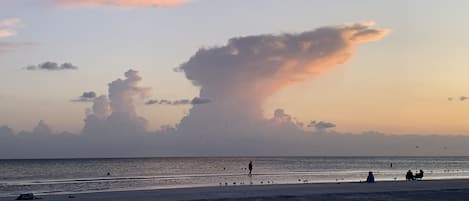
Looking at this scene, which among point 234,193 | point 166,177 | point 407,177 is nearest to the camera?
point 234,193

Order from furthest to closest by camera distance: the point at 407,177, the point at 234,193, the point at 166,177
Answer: the point at 166,177 → the point at 407,177 → the point at 234,193

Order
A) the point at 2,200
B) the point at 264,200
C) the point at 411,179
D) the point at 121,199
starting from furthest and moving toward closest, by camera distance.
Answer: the point at 411,179 → the point at 2,200 → the point at 121,199 → the point at 264,200

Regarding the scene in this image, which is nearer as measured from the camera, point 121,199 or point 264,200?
point 264,200

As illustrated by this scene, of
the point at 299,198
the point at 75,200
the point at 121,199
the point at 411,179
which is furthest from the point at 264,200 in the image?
the point at 411,179

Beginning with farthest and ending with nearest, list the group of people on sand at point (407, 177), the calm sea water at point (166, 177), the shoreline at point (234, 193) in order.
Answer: the calm sea water at point (166, 177), the group of people on sand at point (407, 177), the shoreline at point (234, 193)

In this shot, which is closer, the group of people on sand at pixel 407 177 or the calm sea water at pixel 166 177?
the group of people on sand at pixel 407 177

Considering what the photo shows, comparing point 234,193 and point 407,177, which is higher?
point 407,177

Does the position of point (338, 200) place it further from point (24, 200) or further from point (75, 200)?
point (24, 200)

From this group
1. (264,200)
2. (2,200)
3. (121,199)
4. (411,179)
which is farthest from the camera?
(411,179)

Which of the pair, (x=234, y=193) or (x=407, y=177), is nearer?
(x=234, y=193)

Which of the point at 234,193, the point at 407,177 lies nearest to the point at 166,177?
the point at 407,177

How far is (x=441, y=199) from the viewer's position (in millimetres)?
29438

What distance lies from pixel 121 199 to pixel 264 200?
7.79 metres

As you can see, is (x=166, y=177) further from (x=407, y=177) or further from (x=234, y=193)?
(x=234, y=193)
